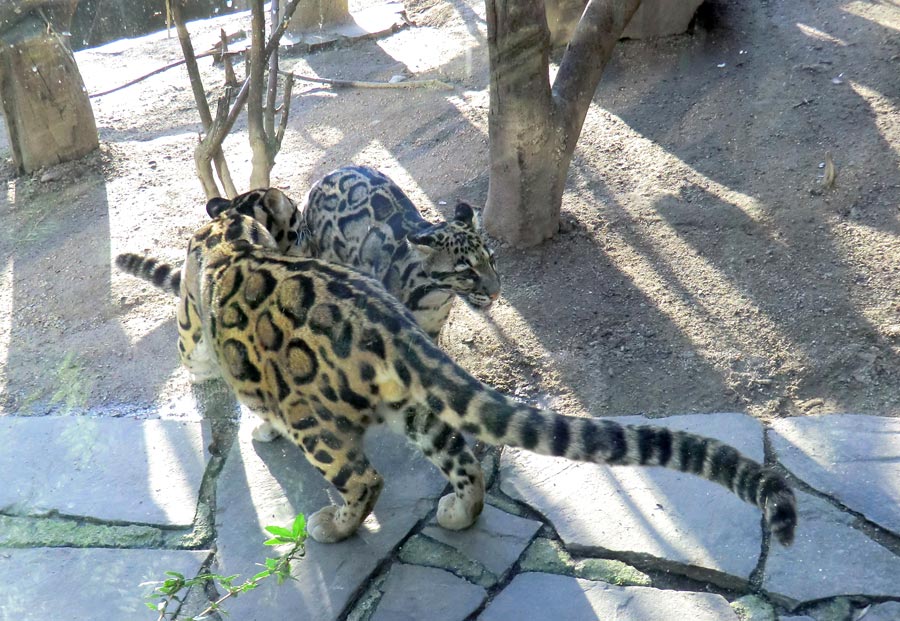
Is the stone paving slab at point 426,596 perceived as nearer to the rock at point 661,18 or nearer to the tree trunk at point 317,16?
the rock at point 661,18

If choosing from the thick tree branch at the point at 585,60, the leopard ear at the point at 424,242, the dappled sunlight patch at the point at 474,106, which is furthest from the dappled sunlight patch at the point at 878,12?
the leopard ear at the point at 424,242

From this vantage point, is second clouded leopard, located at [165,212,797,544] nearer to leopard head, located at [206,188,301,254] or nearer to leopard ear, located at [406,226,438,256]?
leopard head, located at [206,188,301,254]

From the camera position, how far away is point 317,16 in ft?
37.7

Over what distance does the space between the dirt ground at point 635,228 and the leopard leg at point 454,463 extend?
43.1 inches

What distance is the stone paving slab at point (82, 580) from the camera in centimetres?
402

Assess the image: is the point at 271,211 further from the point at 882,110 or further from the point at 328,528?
the point at 882,110

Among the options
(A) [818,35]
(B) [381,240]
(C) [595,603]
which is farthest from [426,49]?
(C) [595,603]

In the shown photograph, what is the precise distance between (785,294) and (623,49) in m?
3.81

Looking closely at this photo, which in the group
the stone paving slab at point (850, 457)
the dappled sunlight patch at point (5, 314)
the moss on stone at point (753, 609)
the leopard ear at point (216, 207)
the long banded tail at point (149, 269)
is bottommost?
the dappled sunlight patch at point (5, 314)

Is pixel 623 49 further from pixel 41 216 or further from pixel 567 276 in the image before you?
pixel 41 216

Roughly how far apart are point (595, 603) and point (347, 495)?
1.17 metres

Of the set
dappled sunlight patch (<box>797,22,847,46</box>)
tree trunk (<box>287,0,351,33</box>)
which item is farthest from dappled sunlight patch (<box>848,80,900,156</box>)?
tree trunk (<box>287,0,351,33</box>)

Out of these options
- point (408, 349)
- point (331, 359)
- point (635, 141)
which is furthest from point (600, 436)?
point (635, 141)

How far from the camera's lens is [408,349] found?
12.1ft
